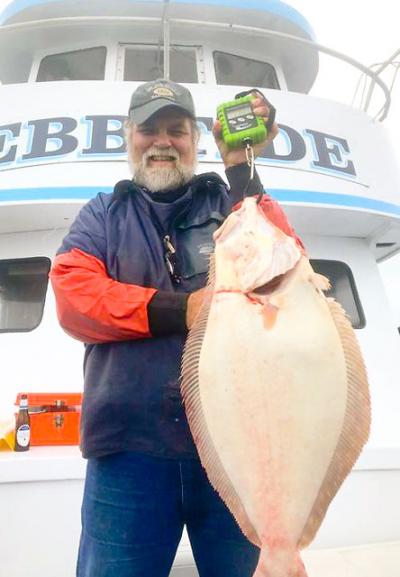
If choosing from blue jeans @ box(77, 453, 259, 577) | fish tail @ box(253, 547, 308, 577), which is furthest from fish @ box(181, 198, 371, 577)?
blue jeans @ box(77, 453, 259, 577)

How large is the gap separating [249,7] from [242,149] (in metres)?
4.32

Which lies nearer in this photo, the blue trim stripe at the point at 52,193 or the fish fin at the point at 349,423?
the fish fin at the point at 349,423

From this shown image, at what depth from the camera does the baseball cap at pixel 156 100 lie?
2.15 meters

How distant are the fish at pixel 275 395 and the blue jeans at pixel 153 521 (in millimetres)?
345

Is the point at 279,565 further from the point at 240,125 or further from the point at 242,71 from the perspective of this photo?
the point at 242,71

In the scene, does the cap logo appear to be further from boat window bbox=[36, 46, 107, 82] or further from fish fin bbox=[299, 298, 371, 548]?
boat window bbox=[36, 46, 107, 82]

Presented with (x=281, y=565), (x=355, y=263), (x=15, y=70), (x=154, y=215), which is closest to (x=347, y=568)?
(x=281, y=565)

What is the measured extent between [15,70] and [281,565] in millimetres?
6463

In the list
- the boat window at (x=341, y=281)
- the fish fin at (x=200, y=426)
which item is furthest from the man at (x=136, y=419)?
the boat window at (x=341, y=281)

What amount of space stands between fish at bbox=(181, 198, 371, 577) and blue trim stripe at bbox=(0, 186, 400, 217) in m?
2.88

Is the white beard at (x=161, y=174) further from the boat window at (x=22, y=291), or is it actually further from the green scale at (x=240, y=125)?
the boat window at (x=22, y=291)

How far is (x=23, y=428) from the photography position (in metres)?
3.02

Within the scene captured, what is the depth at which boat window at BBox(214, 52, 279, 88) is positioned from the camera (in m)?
5.94

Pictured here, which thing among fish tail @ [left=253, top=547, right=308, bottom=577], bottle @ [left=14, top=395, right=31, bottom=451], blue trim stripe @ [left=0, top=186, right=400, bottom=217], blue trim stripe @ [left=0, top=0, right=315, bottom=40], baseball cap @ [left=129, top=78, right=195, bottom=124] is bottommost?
fish tail @ [left=253, top=547, right=308, bottom=577]
